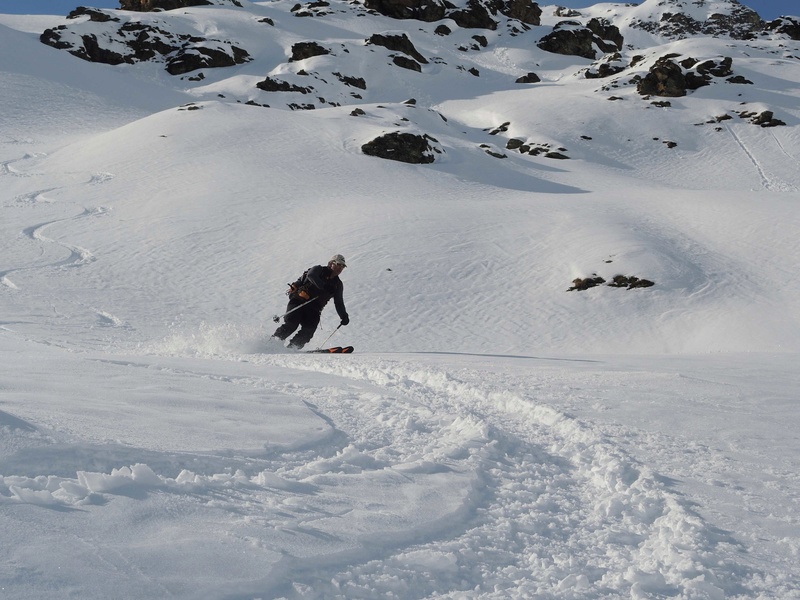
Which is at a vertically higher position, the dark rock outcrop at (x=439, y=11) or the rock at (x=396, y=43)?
the dark rock outcrop at (x=439, y=11)

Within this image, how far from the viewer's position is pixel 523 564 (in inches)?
107

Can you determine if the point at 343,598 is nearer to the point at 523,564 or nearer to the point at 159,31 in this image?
the point at 523,564

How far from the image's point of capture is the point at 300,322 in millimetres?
10594

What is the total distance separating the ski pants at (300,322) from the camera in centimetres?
1050

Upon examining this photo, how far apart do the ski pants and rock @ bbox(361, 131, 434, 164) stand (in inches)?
705

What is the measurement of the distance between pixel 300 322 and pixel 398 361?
293 centimetres

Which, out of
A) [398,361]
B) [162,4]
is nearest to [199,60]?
[162,4]

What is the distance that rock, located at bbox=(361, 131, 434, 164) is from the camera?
27500 millimetres

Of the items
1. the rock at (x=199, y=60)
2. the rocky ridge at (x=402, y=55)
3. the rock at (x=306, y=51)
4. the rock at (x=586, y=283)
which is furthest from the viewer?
the rock at (x=306, y=51)

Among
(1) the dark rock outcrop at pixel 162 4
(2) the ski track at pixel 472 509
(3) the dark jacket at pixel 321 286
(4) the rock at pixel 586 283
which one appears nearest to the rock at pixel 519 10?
(1) the dark rock outcrop at pixel 162 4

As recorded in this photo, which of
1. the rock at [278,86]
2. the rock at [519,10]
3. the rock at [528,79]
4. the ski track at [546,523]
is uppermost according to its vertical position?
the rock at [519,10]

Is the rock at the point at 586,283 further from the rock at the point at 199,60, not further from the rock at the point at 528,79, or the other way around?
the rock at the point at 199,60

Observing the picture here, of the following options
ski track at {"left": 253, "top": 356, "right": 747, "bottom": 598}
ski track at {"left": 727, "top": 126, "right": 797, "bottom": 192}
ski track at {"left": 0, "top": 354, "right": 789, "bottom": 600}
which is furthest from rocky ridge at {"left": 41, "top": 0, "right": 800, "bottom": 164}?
ski track at {"left": 0, "top": 354, "right": 789, "bottom": 600}

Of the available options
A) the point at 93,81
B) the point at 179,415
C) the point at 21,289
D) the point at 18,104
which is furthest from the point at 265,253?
the point at 93,81
